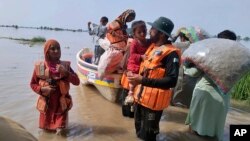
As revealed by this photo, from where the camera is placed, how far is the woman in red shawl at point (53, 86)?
5074 millimetres

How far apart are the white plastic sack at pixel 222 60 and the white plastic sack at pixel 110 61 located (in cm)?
183

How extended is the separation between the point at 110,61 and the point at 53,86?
1938 millimetres

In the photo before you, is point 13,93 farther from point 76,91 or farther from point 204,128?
point 204,128

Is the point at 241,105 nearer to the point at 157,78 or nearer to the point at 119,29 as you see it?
the point at 119,29

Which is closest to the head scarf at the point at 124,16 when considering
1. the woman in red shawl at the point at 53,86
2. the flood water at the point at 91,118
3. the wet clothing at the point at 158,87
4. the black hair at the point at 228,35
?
the flood water at the point at 91,118

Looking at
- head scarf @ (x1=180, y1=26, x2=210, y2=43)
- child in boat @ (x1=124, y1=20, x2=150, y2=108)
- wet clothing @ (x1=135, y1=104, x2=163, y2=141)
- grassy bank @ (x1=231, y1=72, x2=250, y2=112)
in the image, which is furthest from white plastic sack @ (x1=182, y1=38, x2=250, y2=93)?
grassy bank @ (x1=231, y1=72, x2=250, y2=112)

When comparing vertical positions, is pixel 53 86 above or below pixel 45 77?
below

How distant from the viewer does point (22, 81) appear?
31.7 feet

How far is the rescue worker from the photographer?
14.7 feet

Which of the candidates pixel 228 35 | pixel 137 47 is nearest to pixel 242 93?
pixel 228 35

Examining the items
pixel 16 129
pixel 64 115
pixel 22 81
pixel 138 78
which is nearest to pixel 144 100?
pixel 138 78

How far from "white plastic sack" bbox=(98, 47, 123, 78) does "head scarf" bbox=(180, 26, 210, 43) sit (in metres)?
1.29

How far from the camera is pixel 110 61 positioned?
6.88 m

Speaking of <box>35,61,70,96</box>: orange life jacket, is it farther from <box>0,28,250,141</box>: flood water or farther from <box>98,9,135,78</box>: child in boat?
<box>98,9,135,78</box>: child in boat
